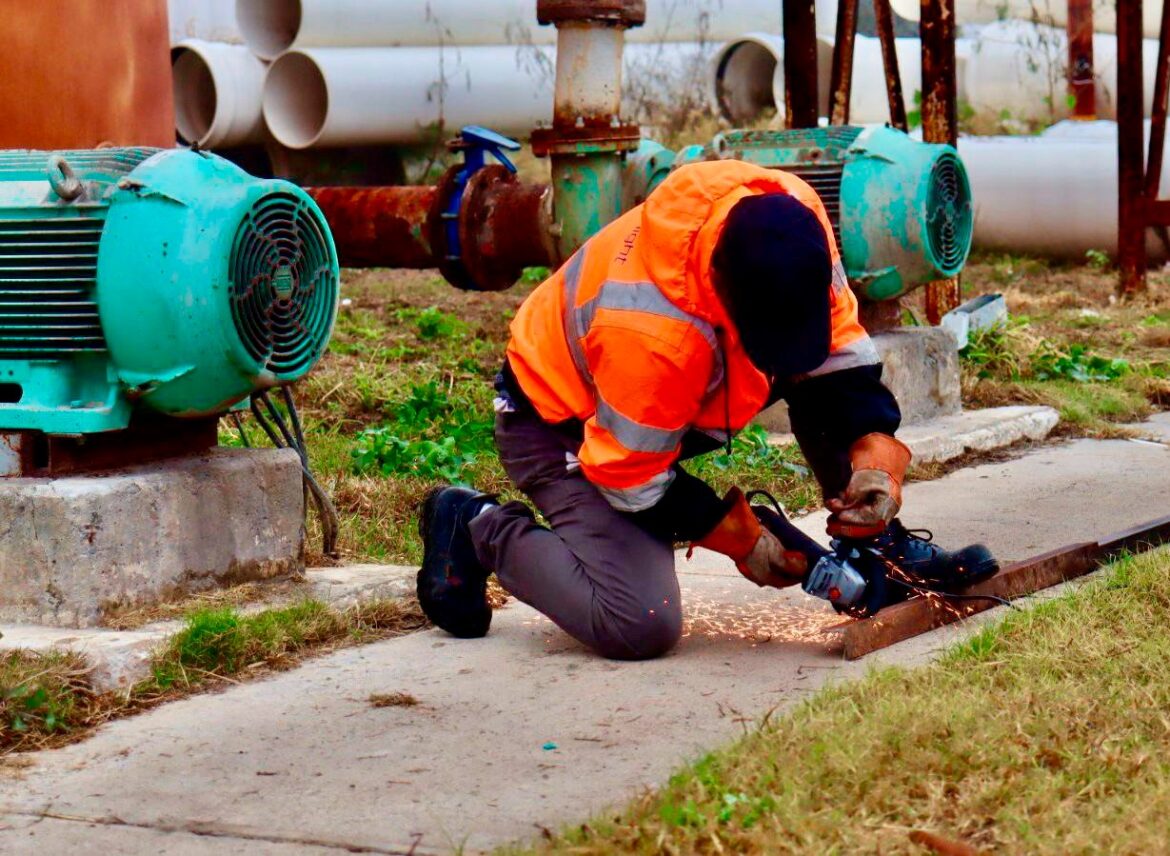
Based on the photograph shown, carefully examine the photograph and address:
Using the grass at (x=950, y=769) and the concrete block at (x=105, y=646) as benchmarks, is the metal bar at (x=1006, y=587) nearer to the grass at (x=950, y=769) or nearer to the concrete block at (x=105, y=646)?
the grass at (x=950, y=769)

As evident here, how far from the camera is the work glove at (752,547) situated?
154 inches

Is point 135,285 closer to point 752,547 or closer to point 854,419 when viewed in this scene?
point 752,547

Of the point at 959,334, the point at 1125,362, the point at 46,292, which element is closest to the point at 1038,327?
the point at 1125,362

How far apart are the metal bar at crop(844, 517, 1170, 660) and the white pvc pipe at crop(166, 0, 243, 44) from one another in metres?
9.50

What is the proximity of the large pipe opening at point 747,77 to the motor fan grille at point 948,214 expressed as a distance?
6.92 metres

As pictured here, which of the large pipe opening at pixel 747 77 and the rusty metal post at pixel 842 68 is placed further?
the large pipe opening at pixel 747 77

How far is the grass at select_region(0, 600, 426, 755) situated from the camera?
3479mm

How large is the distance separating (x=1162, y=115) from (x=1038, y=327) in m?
1.77

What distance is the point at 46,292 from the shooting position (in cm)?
397

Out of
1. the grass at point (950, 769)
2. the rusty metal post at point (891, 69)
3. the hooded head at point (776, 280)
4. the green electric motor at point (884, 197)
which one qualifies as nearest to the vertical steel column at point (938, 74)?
the rusty metal post at point (891, 69)

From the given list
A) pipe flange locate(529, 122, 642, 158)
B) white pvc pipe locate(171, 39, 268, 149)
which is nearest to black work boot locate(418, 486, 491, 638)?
pipe flange locate(529, 122, 642, 158)

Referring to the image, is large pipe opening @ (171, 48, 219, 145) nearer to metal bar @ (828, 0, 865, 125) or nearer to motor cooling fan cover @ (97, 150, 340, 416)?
metal bar @ (828, 0, 865, 125)

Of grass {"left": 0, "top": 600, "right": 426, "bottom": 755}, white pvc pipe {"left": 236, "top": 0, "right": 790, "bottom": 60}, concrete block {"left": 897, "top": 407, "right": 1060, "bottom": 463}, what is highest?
white pvc pipe {"left": 236, "top": 0, "right": 790, "bottom": 60}

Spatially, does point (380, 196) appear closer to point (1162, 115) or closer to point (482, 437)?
point (482, 437)
